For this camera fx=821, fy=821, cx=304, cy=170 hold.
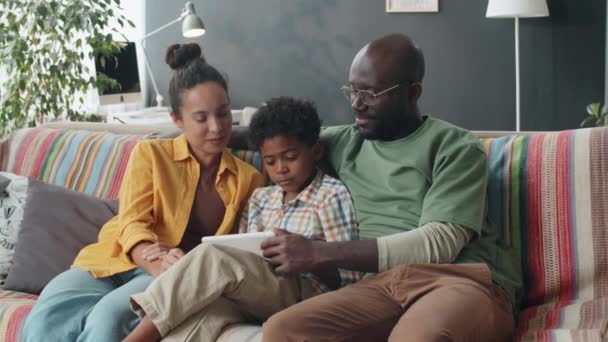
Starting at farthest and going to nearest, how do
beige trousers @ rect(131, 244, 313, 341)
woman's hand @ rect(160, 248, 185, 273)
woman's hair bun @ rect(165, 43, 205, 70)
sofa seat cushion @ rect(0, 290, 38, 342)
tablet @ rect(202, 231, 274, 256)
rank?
woman's hair bun @ rect(165, 43, 205, 70)
sofa seat cushion @ rect(0, 290, 38, 342)
woman's hand @ rect(160, 248, 185, 273)
tablet @ rect(202, 231, 274, 256)
beige trousers @ rect(131, 244, 313, 341)

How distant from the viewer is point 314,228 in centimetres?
214

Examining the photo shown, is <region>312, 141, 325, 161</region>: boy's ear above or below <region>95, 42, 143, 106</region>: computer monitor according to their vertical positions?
below

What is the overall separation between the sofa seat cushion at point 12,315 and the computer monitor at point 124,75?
9.51 ft

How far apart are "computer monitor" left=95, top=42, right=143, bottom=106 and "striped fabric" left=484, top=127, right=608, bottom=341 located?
338 cm

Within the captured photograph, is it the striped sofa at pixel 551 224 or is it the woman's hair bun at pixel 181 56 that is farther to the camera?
the woman's hair bun at pixel 181 56

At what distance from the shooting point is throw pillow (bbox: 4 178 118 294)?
2.41m

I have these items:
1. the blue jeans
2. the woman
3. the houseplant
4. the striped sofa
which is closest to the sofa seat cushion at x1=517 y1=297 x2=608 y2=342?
the striped sofa

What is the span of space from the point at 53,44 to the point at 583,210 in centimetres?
295

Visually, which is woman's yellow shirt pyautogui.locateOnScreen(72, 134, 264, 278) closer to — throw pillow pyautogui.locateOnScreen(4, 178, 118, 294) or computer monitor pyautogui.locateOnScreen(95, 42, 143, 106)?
throw pillow pyautogui.locateOnScreen(4, 178, 118, 294)

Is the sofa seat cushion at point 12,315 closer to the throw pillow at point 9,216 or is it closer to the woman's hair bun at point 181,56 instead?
the throw pillow at point 9,216

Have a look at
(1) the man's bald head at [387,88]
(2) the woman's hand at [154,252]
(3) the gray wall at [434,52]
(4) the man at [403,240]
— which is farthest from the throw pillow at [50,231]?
(3) the gray wall at [434,52]

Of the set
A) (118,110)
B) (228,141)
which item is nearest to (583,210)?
(228,141)

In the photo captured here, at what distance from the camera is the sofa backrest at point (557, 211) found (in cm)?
205

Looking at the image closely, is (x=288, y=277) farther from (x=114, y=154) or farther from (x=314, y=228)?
(x=114, y=154)
